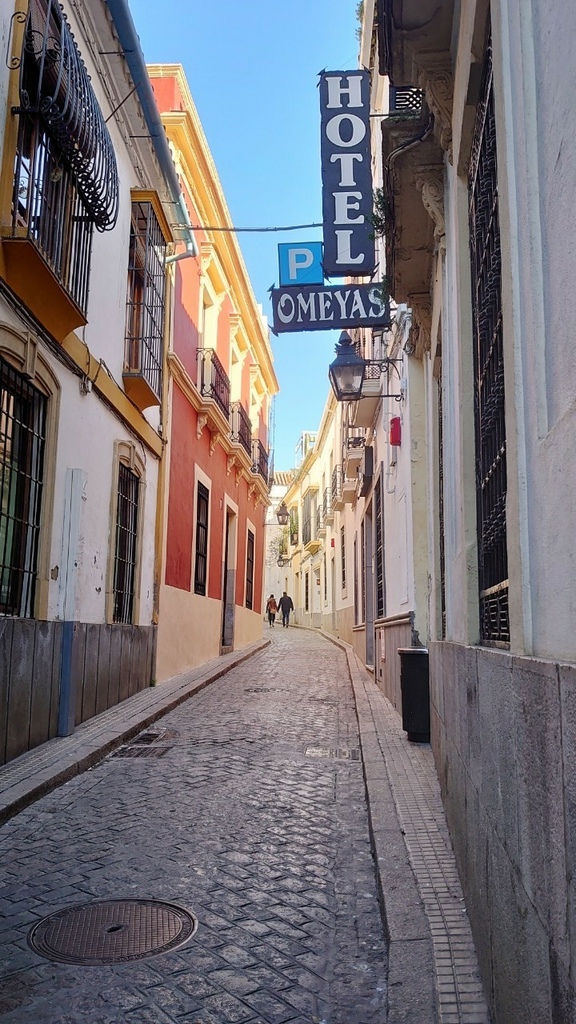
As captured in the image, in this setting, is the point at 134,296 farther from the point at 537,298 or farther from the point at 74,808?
the point at 537,298

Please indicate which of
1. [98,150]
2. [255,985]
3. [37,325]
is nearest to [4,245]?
[37,325]

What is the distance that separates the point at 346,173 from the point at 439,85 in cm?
399

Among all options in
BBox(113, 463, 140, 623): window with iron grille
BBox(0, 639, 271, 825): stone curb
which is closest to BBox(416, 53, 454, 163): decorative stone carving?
BBox(0, 639, 271, 825): stone curb

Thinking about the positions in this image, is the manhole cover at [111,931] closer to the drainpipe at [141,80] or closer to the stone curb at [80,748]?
the stone curb at [80,748]

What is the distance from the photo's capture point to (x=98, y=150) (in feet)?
24.6

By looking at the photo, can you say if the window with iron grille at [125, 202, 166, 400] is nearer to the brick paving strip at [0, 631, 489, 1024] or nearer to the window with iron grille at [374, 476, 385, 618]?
the brick paving strip at [0, 631, 489, 1024]

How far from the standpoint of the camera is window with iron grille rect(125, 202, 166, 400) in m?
10.4

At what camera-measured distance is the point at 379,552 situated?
1367 centimetres

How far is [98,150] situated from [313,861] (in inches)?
243

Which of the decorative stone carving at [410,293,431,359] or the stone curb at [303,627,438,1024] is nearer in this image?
the stone curb at [303,627,438,1024]

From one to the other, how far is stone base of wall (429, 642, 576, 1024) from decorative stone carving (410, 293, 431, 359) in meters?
4.56

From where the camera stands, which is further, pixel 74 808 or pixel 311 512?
pixel 311 512

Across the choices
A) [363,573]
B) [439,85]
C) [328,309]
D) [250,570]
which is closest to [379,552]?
[363,573]

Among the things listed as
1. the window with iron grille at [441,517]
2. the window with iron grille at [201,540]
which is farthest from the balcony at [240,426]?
the window with iron grille at [441,517]
